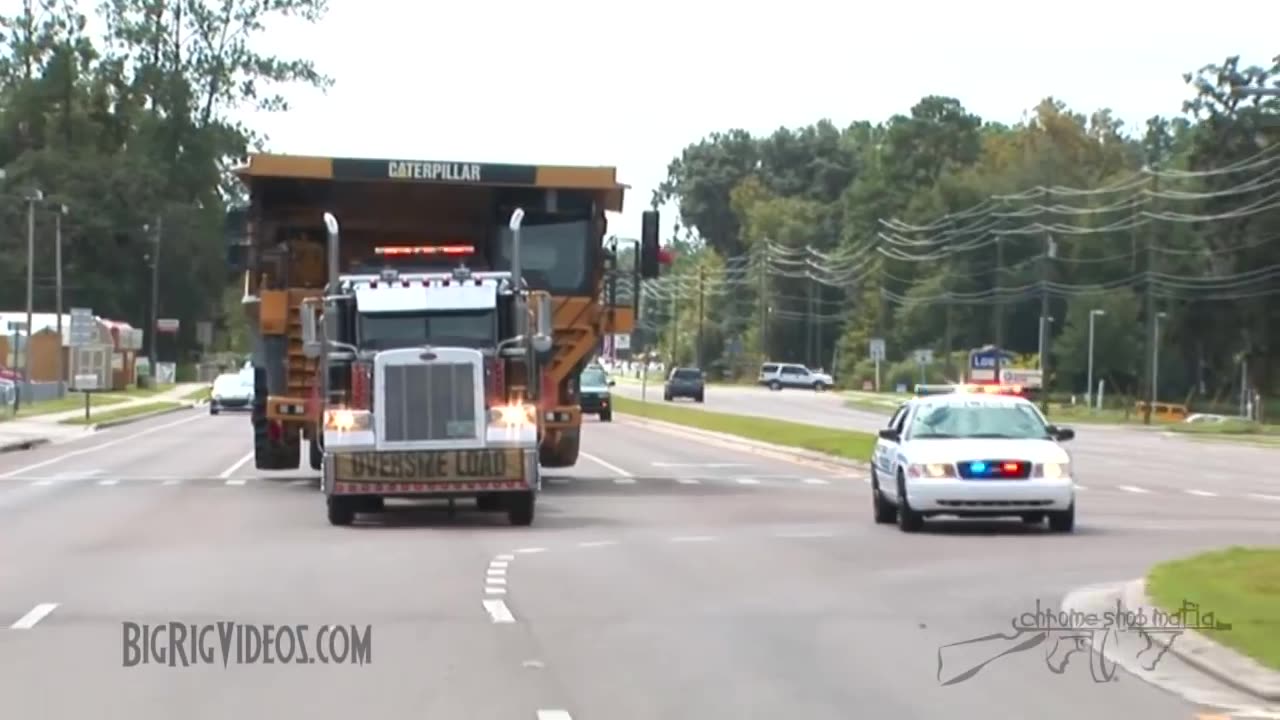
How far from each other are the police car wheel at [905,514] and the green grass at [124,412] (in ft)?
139

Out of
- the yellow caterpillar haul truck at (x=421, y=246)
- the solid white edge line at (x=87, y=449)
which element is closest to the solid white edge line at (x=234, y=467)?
the solid white edge line at (x=87, y=449)

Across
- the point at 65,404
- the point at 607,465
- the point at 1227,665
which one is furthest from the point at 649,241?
the point at 65,404

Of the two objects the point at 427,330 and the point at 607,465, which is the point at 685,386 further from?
the point at 427,330

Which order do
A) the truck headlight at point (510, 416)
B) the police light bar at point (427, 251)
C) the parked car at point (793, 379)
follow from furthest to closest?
the parked car at point (793, 379) → the police light bar at point (427, 251) → the truck headlight at point (510, 416)

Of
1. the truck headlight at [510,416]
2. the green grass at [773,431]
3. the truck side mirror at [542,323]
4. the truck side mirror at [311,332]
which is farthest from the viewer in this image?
the green grass at [773,431]

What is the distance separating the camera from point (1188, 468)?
1732 inches

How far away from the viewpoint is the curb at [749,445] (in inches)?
1656

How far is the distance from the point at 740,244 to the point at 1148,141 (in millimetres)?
36418

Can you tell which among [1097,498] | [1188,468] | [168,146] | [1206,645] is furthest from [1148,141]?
[1206,645]

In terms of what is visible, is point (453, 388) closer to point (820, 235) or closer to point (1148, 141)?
point (820, 235)

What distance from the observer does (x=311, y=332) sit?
84.9 ft

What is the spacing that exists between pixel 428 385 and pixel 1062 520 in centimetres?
692

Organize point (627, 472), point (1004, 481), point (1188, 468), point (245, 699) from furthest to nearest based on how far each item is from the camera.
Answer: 1. point (1188, 468)
2. point (627, 472)
3. point (1004, 481)
4. point (245, 699)

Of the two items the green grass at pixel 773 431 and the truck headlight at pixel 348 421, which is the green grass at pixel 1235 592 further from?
the green grass at pixel 773 431
